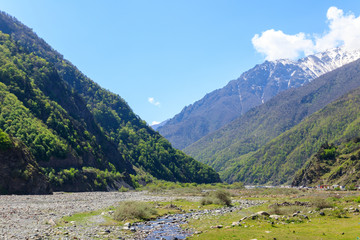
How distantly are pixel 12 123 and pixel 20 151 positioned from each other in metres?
28.5

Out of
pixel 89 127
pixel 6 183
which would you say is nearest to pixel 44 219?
pixel 6 183

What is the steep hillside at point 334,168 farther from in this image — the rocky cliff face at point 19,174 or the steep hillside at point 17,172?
the steep hillside at point 17,172

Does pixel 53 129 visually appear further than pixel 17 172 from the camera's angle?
Yes

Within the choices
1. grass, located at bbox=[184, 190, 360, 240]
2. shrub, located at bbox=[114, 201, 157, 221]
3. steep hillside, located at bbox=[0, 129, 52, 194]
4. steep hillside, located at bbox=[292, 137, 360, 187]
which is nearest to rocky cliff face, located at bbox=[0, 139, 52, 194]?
steep hillside, located at bbox=[0, 129, 52, 194]

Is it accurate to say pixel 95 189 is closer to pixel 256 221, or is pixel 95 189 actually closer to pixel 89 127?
pixel 89 127

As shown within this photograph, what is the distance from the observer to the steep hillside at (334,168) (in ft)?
390

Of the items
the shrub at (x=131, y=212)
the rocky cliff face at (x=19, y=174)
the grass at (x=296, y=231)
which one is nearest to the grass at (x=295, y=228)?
the grass at (x=296, y=231)

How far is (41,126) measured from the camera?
10606 centimetres

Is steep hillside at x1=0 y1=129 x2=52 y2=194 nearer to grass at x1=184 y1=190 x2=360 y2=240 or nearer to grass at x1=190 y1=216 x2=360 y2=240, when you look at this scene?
grass at x1=184 y1=190 x2=360 y2=240

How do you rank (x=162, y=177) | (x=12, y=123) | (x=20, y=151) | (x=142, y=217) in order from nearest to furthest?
(x=142, y=217), (x=20, y=151), (x=12, y=123), (x=162, y=177)

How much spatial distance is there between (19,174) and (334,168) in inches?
5107

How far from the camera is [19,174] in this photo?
67.3m

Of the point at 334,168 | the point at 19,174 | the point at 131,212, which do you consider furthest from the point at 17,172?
the point at 334,168

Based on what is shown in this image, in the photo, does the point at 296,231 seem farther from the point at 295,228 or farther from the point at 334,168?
the point at 334,168
